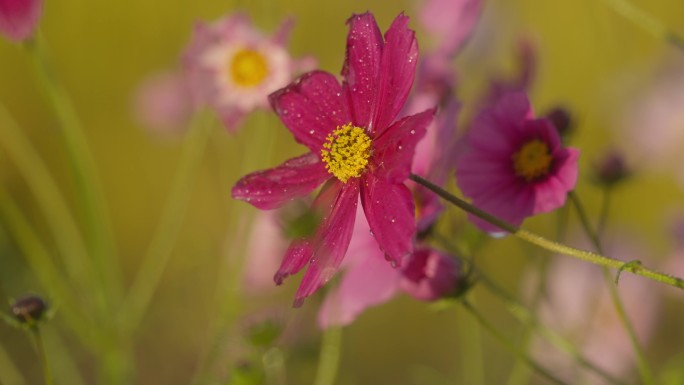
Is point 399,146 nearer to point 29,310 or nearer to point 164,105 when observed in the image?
point 29,310

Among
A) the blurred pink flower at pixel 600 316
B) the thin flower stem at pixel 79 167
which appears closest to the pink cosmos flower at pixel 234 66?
the thin flower stem at pixel 79 167

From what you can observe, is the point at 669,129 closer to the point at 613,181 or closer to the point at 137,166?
the point at 613,181

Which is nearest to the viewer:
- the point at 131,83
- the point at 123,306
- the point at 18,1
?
the point at 18,1

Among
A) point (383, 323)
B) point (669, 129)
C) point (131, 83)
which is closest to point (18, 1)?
point (669, 129)

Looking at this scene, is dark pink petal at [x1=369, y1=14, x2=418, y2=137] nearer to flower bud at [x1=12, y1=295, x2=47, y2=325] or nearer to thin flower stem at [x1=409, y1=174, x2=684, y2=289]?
thin flower stem at [x1=409, y1=174, x2=684, y2=289]

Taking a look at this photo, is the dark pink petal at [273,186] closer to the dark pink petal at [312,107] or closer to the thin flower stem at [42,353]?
the dark pink petal at [312,107]

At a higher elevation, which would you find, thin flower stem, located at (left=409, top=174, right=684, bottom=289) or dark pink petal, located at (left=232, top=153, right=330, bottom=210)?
dark pink petal, located at (left=232, top=153, right=330, bottom=210)

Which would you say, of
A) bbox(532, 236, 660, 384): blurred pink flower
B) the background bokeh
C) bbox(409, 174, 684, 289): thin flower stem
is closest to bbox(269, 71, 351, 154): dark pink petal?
bbox(409, 174, 684, 289): thin flower stem
